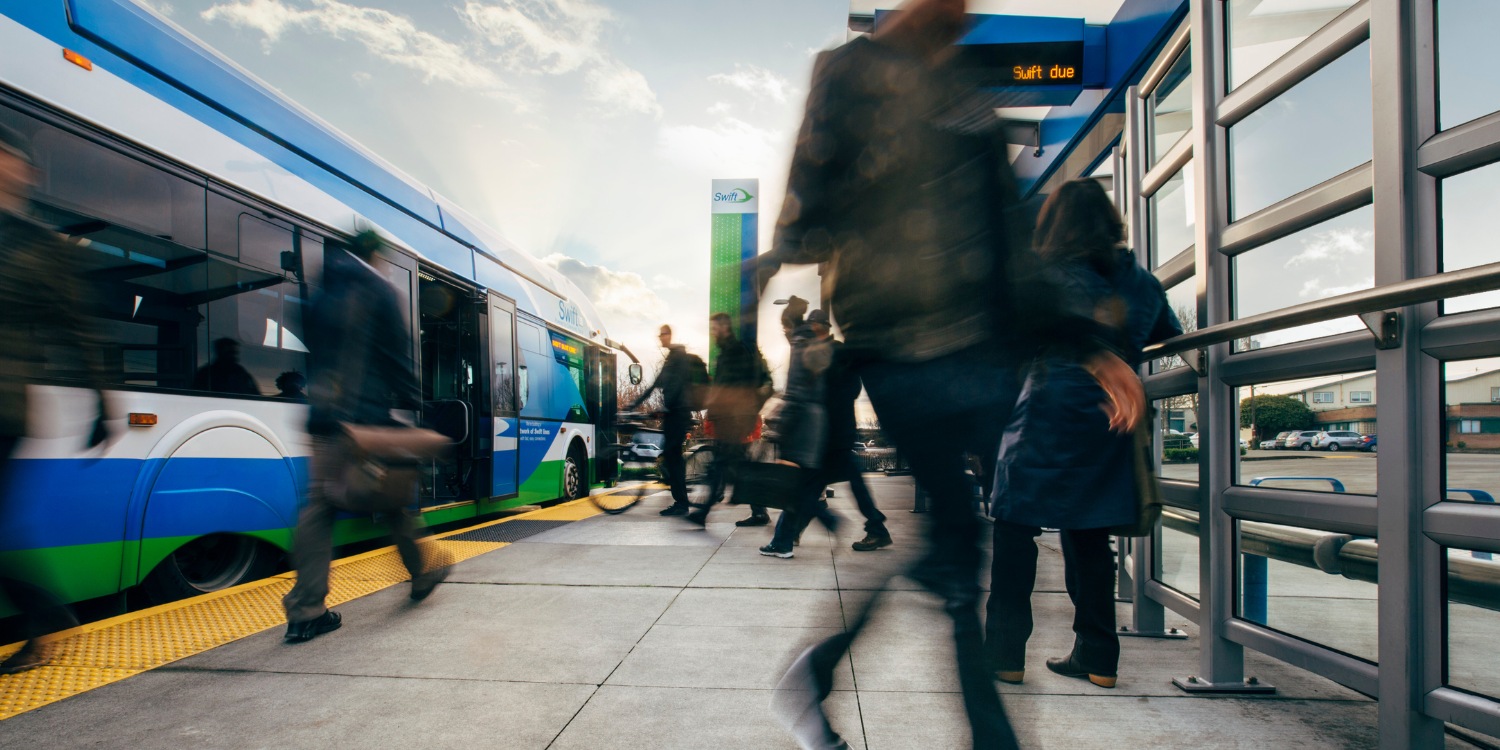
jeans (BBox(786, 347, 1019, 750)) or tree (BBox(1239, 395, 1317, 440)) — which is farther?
tree (BBox(1239, 395, 1317, 440))

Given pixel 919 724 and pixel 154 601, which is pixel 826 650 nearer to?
pixel 919 724

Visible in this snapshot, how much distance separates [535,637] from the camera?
3213 millimetres

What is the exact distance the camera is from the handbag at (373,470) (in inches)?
126

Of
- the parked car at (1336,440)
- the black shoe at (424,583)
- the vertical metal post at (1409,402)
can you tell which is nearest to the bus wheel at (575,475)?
the black shoe at (424,583)

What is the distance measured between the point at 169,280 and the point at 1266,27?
4988 millimetres

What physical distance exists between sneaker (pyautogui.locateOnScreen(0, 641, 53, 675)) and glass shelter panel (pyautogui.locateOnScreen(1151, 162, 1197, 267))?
179 inches

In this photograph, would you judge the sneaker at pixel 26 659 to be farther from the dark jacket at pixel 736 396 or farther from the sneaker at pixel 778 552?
the sneaker at pixel 778 552

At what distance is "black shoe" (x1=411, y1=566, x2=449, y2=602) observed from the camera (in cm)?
351

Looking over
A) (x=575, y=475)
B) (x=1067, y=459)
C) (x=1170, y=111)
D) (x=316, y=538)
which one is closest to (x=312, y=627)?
(x=316, y=538)

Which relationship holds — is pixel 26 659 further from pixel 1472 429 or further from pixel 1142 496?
pixel 1472 429

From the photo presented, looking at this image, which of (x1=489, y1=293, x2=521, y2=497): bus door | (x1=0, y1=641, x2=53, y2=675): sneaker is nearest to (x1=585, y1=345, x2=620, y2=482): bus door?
(x1=489, y1=293, x2=521, y2=497): bus door

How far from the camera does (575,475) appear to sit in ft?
34.3

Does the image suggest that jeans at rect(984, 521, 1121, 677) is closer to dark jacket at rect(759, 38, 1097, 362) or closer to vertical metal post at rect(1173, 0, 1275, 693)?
vertical metal post at rect(1173, 0, 1275, 693)

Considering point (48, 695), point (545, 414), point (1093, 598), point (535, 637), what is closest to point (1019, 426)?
point (1093, 598)
